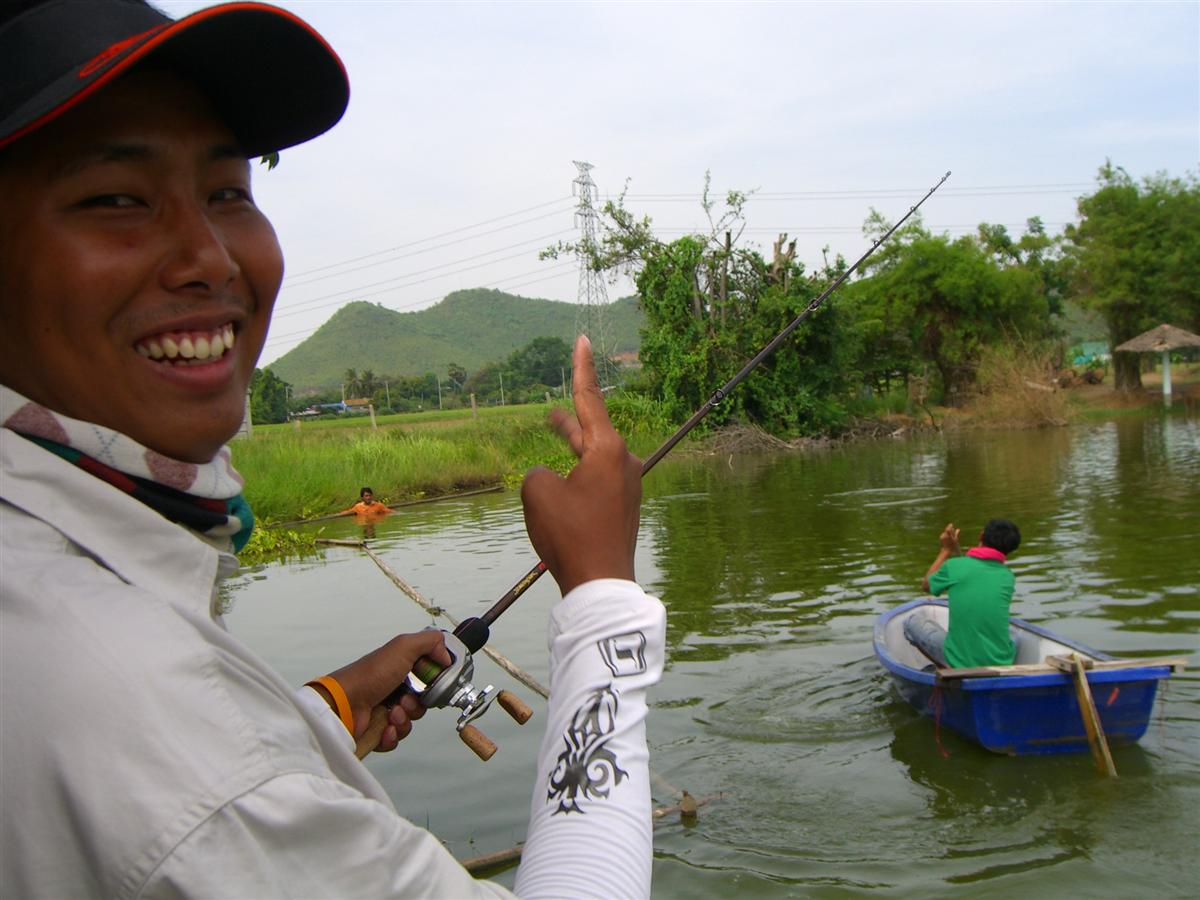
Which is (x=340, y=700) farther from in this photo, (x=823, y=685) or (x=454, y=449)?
(x=454, y=449)

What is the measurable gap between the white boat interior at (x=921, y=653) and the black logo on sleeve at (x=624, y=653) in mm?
6645

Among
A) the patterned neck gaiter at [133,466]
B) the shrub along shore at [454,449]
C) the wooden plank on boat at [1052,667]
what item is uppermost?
the patterned neck gaiter at [133,466]

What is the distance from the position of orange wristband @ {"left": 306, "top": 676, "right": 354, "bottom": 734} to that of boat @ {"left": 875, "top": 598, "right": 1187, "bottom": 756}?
5.04 m

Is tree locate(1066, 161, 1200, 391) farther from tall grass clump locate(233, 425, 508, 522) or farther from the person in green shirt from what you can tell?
the person in green shirt

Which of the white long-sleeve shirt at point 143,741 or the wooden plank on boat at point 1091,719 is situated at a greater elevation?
the white long-sleeve shirt at point 143,741

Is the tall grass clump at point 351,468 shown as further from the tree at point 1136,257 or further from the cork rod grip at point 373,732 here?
the tree at point 1136,257

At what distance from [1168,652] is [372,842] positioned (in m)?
8.24

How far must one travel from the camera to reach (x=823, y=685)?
303 inches

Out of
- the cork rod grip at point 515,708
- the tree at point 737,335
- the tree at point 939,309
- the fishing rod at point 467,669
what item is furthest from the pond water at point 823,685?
the tree at point 939,309

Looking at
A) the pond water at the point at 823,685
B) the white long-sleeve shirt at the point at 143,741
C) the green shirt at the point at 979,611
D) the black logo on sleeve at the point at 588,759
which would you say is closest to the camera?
the white long-sleeve shirt at the point at 143,741

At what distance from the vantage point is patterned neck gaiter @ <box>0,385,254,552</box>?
3.05 feet

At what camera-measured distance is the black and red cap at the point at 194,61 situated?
35.2 inches

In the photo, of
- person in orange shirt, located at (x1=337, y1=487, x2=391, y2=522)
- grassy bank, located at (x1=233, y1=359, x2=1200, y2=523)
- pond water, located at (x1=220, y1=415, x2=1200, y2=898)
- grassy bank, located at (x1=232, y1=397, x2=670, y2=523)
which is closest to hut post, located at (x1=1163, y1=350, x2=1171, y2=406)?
grassy bank, located at (x1=233, y1=359, x2=1200, y2=523)

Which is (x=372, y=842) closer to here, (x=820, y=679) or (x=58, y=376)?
(x=58, y=376)
